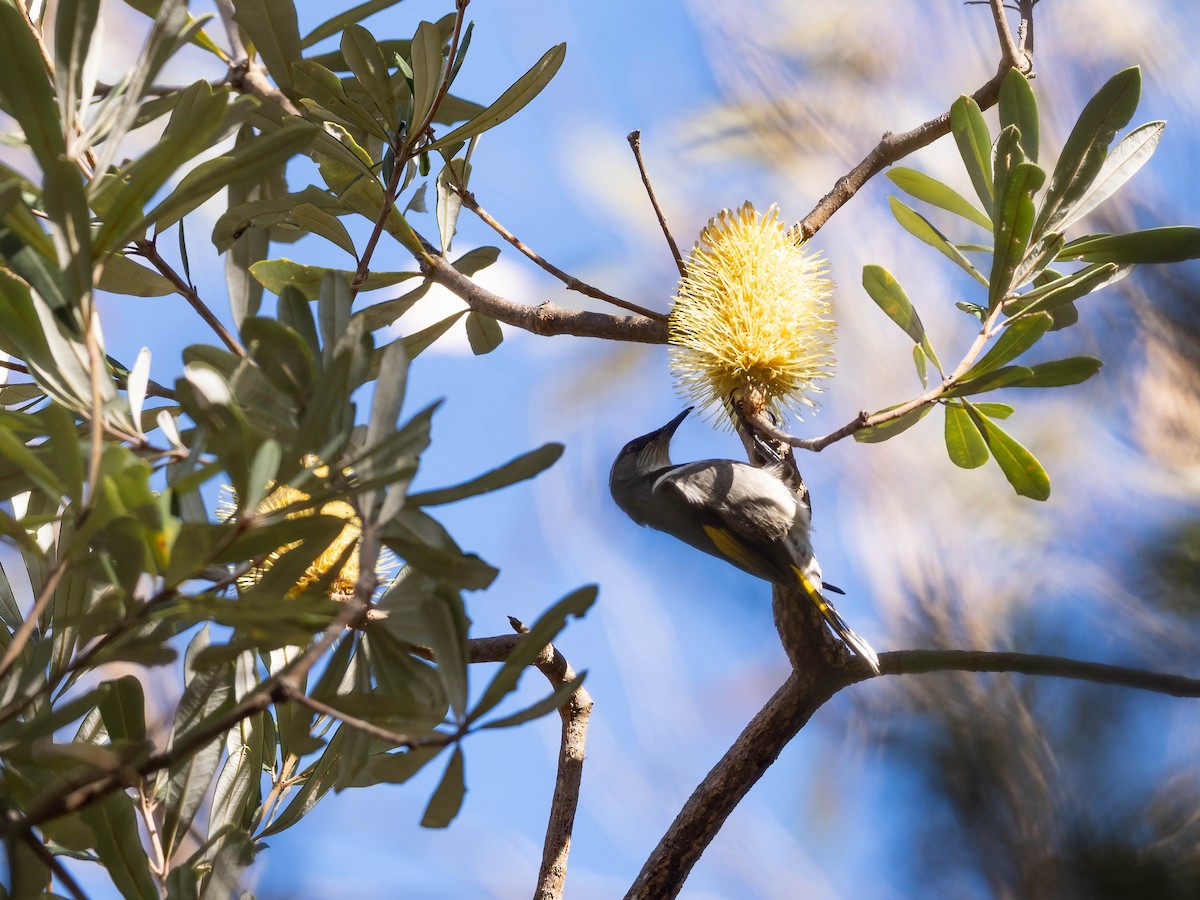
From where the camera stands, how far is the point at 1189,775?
126 cm

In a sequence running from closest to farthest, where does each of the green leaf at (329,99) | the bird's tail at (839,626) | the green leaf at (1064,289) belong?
the green leaf at (1064,289), the green leaf at (329,99), the bird's tail at (839,626)

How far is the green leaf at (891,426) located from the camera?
0.83 metres

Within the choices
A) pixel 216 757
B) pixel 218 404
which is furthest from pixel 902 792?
pixel 218 404

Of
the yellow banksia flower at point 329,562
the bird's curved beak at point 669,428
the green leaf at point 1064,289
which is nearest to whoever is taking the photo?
the green leaf at point 1064,289

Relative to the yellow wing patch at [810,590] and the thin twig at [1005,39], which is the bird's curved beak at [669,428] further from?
the thin twig at [1005,39]

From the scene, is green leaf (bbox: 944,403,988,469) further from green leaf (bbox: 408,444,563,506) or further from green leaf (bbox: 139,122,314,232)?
green leaf (bbox: 139,122,314,232)

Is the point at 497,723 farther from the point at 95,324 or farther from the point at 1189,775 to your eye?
the point at 1189,775

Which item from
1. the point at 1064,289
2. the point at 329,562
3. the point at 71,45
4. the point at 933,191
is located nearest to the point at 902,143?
the point at 933,191

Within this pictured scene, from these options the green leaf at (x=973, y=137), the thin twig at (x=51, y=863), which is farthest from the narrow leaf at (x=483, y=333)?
the thin twig at (x=51, y=863)

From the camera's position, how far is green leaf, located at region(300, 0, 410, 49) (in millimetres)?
1115

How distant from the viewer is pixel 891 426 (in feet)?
2.93

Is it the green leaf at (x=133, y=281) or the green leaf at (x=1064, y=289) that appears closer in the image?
the green leaf at (x=1064, y=289)

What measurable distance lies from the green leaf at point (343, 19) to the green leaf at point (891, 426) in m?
0.73

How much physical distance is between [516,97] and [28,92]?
1.80 feet
